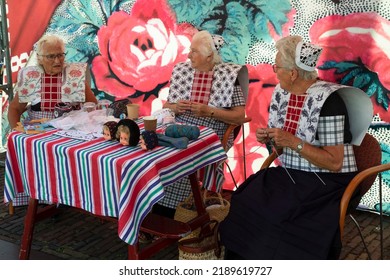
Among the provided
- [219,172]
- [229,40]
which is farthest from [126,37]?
[219,172]

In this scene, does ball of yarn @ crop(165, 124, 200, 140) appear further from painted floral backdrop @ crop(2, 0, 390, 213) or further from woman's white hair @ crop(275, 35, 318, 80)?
painted floral backdrop @ crop(2, 0, 390, 213)

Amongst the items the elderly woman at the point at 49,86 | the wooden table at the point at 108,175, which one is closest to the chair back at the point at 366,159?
the wooden table at the point at 108,175

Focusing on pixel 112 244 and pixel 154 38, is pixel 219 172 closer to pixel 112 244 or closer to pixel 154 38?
pixel 112 244

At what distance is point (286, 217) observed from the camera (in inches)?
108

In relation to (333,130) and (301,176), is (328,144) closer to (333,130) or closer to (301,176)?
(333,130)

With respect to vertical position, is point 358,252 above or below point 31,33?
below

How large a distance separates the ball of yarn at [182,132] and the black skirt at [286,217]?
0.45 m

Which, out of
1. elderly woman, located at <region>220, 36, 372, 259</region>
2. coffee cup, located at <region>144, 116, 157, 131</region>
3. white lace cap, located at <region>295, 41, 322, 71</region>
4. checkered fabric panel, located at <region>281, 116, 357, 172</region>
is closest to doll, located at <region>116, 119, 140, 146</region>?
coffee cup, located at <region>144, 116, 157, 131</region>

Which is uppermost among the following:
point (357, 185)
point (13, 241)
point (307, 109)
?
point (307, 109)

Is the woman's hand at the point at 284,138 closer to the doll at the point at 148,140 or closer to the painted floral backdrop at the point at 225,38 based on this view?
the doll at the point at 148,140

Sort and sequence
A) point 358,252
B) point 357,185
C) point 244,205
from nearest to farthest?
point 357,185, point 244,205, point 358,252

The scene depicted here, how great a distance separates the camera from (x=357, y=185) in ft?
8.84

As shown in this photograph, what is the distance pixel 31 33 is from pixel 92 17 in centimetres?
92

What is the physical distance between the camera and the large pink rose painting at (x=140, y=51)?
4.88 meters
